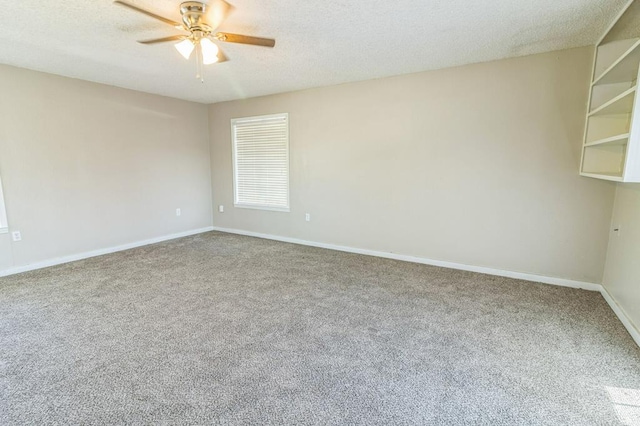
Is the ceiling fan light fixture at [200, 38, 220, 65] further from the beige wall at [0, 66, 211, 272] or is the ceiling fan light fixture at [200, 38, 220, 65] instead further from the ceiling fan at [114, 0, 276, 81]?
the beige wall at [0, 66, 211, 272]

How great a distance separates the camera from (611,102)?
2.36 m

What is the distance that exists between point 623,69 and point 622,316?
201cm

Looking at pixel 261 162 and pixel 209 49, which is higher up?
pixel 209 49

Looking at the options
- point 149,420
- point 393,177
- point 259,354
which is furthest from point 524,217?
point 149,420

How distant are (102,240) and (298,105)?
3.49 metres

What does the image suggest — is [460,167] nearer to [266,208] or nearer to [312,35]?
[312,35]

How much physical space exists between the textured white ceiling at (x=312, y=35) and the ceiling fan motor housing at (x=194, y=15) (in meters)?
0.14

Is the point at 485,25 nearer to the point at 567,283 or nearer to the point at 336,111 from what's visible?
the point at 336,111

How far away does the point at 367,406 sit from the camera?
5.41 feet

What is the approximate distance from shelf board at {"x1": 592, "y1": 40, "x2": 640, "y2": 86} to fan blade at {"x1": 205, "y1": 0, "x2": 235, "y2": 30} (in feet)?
9.01

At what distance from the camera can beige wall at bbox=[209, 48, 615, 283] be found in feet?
10.2

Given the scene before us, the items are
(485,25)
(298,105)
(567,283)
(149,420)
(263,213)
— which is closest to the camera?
(149,420)

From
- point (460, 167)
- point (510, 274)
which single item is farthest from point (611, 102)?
point (510, 274)

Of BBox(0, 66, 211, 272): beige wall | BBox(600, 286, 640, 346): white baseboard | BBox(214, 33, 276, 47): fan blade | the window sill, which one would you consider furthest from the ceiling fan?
BBox(600, 286, 640, 346): white baseboard
